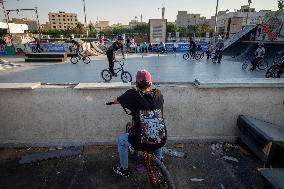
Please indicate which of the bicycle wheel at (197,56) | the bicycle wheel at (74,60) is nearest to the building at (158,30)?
the bicycle wheel at (197,56)

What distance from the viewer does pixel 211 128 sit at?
504 centimetres

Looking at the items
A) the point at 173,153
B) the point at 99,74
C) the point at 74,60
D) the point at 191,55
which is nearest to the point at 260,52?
the point at 191,55

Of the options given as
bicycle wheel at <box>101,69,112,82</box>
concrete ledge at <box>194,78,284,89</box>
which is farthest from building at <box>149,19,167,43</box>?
concrete ledge at <box>194,78,284,89</box>

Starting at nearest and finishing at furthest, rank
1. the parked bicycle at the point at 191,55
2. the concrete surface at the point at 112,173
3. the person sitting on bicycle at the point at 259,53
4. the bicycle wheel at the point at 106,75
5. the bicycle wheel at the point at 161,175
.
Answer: the bicycle wheel at the point at 161,175 < the concrete surface at the point at 112,173 < the bicycle wheel at the point at 106,75 < the person sitting on bicycle at the point at 259,53 < the parked bicycle at the point at 191,55

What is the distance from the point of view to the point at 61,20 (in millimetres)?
181000

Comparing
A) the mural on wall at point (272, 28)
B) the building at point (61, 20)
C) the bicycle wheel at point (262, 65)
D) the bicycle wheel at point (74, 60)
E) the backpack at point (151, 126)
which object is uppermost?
the building at point (61, 20)

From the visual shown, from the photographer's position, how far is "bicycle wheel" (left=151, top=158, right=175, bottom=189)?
117 inches

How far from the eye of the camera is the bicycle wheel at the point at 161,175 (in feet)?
9.78

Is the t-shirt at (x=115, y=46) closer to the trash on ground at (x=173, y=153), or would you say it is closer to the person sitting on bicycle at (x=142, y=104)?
the trash on ground at (x=173, y=153)

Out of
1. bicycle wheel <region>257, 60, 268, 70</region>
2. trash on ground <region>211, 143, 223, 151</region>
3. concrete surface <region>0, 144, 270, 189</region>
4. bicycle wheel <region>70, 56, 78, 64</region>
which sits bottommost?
concrete surface <region>0, 144, 270, 189</region>

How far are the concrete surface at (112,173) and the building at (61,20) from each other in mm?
187813

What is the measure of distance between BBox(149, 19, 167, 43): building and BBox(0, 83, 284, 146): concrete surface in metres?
36.6

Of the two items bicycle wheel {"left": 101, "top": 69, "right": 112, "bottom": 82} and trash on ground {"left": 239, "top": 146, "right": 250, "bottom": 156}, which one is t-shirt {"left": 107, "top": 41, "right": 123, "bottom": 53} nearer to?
bicycle wheel {"left": 101, "top": 69, "right": 112, "bottom": 82}

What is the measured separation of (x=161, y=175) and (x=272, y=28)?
30.1 m
